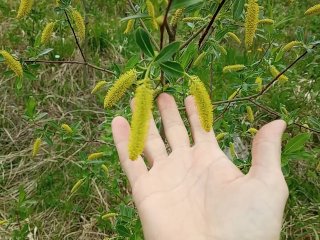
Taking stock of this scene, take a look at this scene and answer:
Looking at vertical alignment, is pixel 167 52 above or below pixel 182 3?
below

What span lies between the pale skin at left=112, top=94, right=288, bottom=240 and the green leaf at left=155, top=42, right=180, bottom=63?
33cm

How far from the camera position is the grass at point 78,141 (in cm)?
261

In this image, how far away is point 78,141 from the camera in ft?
9.08

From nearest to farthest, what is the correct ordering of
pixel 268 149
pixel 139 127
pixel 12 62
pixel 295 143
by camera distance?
1. pixel 139 127
2. pixel 268 149
3. pixel 295 143
4. pixel 12 62

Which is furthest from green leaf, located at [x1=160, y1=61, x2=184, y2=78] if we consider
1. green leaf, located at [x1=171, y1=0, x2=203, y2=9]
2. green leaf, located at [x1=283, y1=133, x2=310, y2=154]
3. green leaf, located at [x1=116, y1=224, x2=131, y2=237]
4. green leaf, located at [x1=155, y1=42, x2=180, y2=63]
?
green leaf, located at [x1=116, y1=224, x2=131, y2=237]

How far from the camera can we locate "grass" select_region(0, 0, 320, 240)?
2613 millimetres

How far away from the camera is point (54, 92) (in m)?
3.81

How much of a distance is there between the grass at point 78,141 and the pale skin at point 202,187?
1.69 feet

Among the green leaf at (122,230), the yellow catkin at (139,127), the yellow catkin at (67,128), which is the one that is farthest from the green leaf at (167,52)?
the yellow catkin at (67,128)

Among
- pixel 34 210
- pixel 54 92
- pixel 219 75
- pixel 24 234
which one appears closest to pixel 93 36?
pixel 54 92

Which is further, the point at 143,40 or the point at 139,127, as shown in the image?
the point at 143,40

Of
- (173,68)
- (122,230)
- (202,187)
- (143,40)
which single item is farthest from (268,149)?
(122,230)

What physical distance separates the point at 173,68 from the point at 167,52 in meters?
0.05

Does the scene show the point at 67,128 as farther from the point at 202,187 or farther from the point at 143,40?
the point at 143,40
